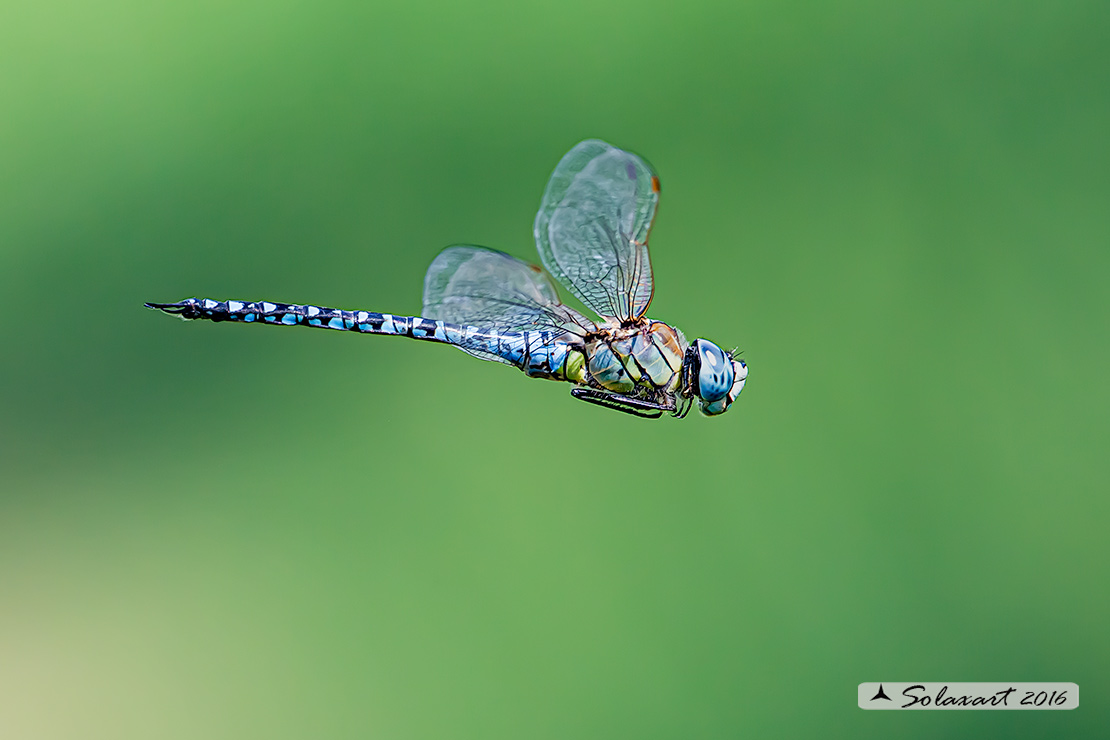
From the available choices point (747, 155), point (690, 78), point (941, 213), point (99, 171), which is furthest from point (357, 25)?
point (941, 213)

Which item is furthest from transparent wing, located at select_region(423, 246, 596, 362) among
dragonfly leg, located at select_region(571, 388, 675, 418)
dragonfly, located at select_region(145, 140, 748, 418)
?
dragonfly leg, located at select_region(571, 388, 675, 418)

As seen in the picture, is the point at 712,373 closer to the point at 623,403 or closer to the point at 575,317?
the point at 623,403

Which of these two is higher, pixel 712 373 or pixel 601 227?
pixel 601 227

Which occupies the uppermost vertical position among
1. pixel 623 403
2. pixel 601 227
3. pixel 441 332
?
pixel 601 227

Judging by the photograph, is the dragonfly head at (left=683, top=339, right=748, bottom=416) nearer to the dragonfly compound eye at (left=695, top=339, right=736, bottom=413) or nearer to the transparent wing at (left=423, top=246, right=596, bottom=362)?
the dragonfly compound eye at (left=695, top=339, right=736, bottom=413)

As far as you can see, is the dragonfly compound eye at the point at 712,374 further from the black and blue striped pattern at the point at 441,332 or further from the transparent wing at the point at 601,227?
the black and blue striped pattern at the point at 441,332

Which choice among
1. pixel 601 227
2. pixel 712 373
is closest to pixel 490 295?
pixel 601 227
